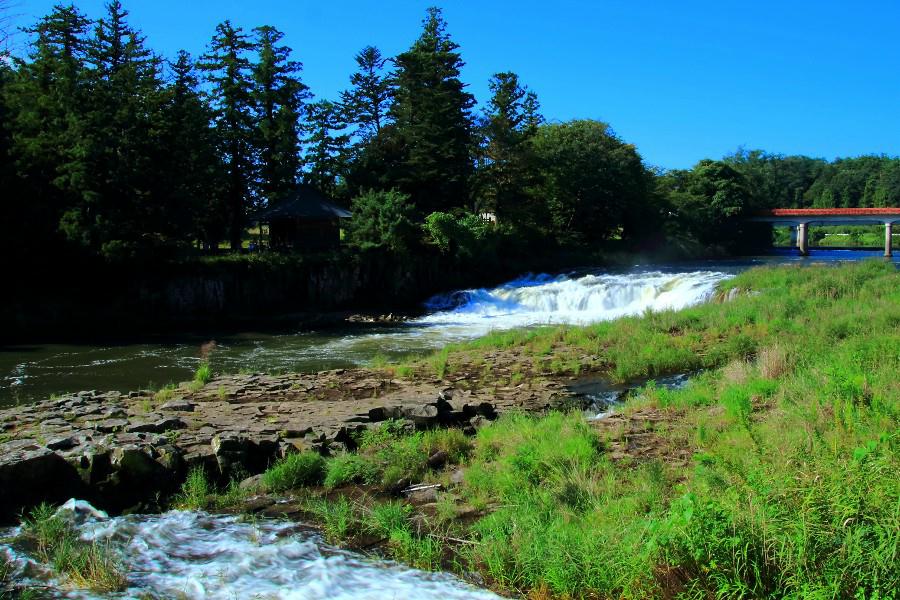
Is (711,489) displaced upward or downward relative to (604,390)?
upward

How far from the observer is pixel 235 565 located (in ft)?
19.2

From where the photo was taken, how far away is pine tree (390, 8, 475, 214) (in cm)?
3953

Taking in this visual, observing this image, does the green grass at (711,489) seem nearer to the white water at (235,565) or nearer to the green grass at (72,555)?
the white water at (235,565)

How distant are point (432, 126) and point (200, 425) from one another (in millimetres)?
32783

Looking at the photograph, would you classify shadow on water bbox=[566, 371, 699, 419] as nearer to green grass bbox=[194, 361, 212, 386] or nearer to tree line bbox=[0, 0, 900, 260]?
green grass bbox=[194, 361, 212, 386]

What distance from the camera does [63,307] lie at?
2584 centimetres

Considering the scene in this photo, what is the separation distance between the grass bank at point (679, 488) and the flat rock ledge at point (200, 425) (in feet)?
2.91

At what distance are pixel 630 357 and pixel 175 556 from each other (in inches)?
414

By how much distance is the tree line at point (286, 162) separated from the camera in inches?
1023

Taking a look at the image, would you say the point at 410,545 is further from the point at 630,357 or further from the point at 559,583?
the point at 630,357

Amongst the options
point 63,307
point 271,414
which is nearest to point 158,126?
point 63,307

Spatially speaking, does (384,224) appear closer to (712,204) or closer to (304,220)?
(304,220)

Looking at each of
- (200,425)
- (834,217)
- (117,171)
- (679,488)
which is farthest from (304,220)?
(834,217)

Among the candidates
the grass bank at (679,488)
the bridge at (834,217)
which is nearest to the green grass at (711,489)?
the grass bank at (679,488)
